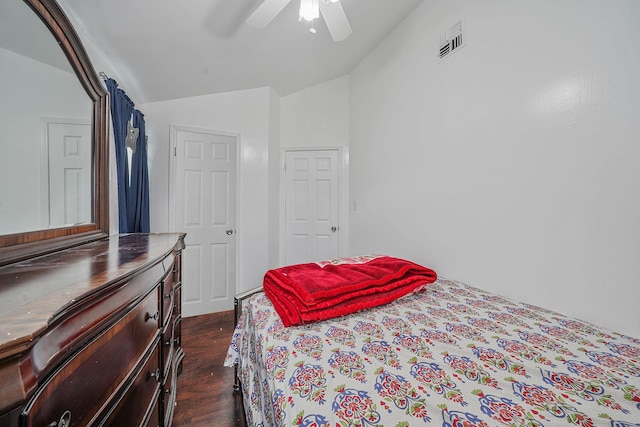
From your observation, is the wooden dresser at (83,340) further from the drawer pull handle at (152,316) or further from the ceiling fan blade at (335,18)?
the ceiling fan blade at (335,18)

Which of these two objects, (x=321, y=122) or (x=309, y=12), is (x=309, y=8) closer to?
(x=309, y=12)

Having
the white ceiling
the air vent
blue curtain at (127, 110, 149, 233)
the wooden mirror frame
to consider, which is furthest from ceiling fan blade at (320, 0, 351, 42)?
blue curtain at (127, 110, 149, 233)

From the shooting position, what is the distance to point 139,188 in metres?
2.23

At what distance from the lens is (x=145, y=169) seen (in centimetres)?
237

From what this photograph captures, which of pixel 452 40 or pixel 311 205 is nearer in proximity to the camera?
pixel 452 40

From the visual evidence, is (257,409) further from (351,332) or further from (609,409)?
(609,409)

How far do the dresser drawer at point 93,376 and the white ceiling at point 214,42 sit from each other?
172 cm

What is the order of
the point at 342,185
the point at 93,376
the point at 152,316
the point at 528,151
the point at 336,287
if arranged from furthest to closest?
the point at 342,185 < the point at 528,151 < the point at 336,287 < the point at 152,316 < the point at 93,376

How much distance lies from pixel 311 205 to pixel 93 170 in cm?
228

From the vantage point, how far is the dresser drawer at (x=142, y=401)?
671mm

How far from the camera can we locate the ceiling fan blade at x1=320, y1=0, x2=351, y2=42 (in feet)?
4.62

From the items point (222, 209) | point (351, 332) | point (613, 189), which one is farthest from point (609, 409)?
point (222, 209)

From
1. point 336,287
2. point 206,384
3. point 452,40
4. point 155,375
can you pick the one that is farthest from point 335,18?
point 206,384

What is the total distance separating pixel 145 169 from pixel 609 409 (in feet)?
10.0
